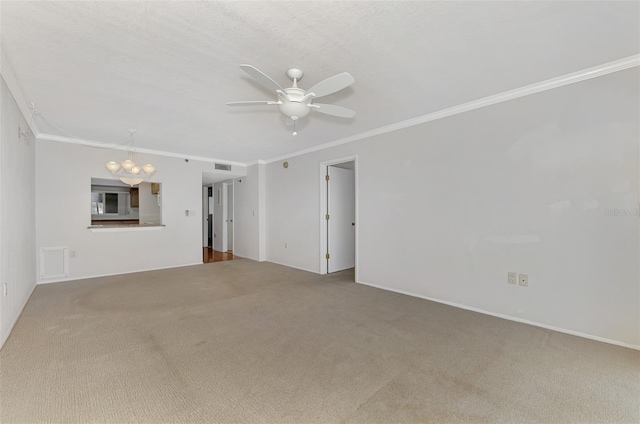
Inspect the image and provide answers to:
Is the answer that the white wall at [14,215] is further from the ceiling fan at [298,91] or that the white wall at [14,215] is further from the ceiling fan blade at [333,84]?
the ceiling fan blade at [333,84]

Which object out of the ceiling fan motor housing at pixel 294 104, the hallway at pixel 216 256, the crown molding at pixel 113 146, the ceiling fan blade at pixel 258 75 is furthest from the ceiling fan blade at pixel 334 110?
the hallway at pixel 216 256

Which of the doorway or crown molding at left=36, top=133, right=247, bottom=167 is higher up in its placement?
crown molding at left=36, top=133, right=247, bottom=167

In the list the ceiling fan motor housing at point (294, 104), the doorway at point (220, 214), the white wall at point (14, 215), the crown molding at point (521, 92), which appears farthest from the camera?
the doorway at point (220, 214)

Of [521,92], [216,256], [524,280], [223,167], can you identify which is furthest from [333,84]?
[216,256]

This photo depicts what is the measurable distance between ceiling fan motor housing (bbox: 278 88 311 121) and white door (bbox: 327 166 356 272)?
2.85 m

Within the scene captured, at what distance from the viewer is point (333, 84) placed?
6.93ft

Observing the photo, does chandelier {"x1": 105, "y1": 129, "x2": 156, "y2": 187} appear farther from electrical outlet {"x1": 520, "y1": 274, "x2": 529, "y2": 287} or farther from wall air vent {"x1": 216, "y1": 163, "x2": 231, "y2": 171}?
electrical outlet {"x1": 520, "y1": 274, "x2": 529, "y2": 287}

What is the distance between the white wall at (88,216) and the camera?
4559 mm

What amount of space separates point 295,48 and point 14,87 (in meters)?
2.84

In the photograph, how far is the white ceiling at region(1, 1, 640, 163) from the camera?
176 cm

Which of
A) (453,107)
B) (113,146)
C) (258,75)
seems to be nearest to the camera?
(258,75)

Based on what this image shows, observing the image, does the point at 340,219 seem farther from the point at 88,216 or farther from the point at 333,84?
the point at 88,216

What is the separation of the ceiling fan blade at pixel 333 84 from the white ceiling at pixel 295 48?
28 cm

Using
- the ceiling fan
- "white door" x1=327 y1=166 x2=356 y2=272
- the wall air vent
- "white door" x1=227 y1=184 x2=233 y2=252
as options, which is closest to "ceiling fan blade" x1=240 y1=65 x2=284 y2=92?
the ceiling fan
